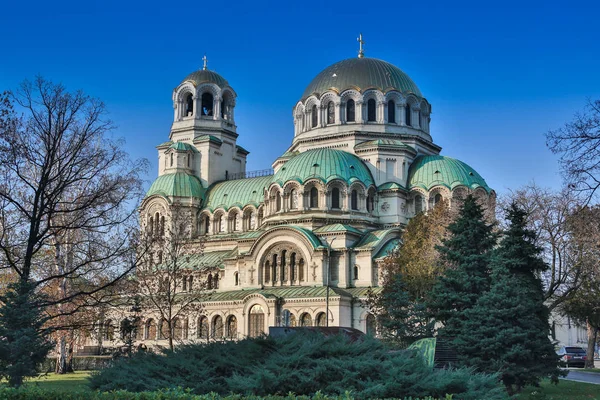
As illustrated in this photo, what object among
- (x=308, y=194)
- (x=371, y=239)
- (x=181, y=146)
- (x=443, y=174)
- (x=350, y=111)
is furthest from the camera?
(x=181, y=146)

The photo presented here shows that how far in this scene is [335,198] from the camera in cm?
5328

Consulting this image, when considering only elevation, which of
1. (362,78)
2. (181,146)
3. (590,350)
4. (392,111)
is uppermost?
(362,78)

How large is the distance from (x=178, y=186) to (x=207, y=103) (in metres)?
8.67

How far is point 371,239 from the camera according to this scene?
1996 inches

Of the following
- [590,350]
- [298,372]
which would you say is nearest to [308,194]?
[590,350]

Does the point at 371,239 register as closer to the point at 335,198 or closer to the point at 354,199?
the point at 354,199

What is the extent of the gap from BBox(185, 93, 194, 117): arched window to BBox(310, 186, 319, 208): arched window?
17484 millimetres

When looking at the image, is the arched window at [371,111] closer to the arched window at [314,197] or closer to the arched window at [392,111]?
the arched window at [392,111]

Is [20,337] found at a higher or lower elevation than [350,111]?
lower

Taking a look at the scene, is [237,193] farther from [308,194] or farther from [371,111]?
[371,111]

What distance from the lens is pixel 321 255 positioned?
50.1 m

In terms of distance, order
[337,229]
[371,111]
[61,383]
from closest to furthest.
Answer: [61,383] < [337,229] < [371,111]

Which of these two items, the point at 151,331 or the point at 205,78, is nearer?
the point at 151,331

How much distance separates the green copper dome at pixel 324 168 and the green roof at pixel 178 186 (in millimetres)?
10619
